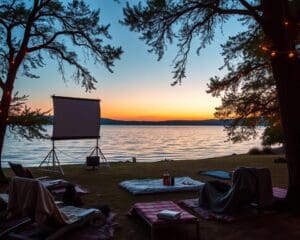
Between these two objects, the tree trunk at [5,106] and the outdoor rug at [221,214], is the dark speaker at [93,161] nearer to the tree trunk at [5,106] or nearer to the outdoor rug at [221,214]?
the tree trunk at [5,106]

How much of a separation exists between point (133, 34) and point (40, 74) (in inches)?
Answer: 178

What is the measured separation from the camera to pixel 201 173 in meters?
11.3

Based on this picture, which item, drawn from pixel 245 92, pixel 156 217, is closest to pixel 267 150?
pixel 245 92

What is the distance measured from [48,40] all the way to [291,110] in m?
7.00

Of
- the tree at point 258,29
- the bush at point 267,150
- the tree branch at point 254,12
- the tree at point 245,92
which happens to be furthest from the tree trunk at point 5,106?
the bush at point 267,150

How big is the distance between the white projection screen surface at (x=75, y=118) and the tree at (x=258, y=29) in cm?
523

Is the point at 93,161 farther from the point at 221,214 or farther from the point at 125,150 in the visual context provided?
the point at 125,150

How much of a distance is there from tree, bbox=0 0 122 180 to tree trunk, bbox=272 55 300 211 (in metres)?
5.21

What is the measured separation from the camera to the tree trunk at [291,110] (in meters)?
6.09

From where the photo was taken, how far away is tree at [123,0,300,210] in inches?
241

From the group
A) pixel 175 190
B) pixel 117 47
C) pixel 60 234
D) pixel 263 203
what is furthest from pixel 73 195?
pixel 117 47

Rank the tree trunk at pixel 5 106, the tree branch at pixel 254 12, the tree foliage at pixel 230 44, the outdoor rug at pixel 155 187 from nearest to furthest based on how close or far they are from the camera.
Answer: the tree branch at pixel 254 12
the tree foliage at pixel 230 44
the outdoor rug at pixel 155 187
the tree trunk at pixel 5 106

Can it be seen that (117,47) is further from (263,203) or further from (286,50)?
(263,203)

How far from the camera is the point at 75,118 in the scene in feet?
39.8
